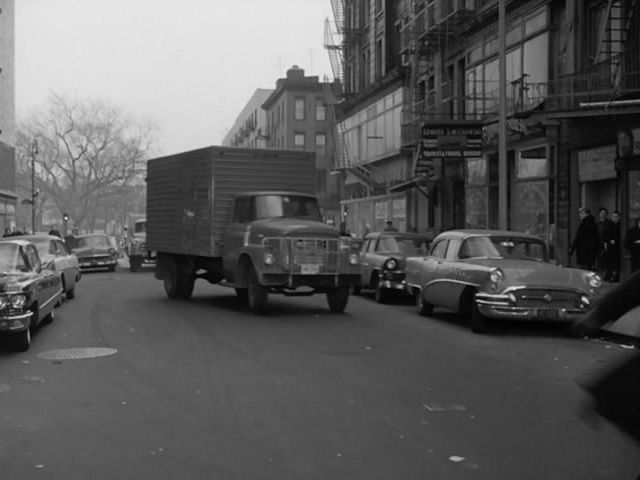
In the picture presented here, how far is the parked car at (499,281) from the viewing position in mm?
11578

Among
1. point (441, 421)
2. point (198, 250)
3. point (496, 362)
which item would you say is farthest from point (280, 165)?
point (441, 421)

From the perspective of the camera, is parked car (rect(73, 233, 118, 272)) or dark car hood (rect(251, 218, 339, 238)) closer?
dark car hood (rect(251, 218, 339, 238))

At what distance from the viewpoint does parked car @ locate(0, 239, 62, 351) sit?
9914 mm

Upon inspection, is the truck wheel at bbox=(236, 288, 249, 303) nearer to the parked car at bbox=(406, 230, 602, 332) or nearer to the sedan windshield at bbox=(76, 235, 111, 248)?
the parked car at bbox=(406, 230, 602, 332)

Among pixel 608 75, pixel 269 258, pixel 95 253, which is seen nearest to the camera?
pixel 269 258

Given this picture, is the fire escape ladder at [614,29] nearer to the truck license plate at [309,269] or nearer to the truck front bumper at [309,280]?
the truck front bumper at [309,280]

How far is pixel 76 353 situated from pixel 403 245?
30.5ft

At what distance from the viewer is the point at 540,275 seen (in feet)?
38.9

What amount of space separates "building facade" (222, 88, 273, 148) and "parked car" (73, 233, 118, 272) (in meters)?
52.0

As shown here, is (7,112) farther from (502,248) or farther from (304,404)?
(304,404)

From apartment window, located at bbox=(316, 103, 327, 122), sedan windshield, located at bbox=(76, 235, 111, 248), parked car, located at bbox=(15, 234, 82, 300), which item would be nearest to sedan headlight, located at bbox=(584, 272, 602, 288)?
parked car, located at bbox=(15, 234, 82, 300)

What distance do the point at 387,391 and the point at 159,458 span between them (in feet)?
9.34

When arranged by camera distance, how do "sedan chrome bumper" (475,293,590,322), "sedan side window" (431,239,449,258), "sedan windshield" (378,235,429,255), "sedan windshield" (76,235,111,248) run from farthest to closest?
"sedan windshield" (76,235,111,248), "sedan windshield" (378,235,429,255), "sedan side window" (431,239,449,258), "sedan chrome bumper" (475,293,590,322)

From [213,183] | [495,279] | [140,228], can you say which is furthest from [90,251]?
[495,279]
